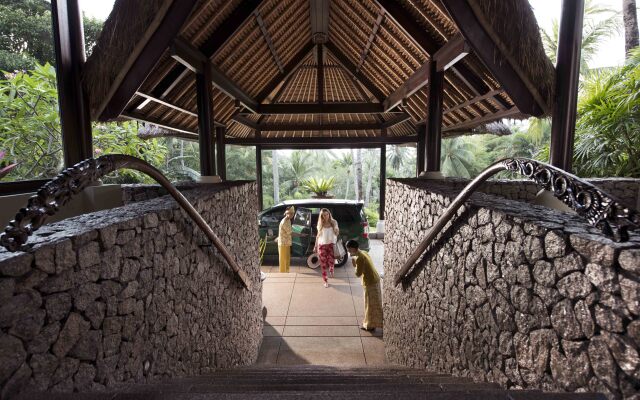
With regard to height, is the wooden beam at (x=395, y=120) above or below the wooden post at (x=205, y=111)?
above

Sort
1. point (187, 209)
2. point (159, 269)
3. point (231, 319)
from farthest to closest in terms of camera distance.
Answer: point (231, 319) < point (187, 209) < point (159, 269)

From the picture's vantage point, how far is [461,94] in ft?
20.4

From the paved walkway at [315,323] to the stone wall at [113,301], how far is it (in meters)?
1.50

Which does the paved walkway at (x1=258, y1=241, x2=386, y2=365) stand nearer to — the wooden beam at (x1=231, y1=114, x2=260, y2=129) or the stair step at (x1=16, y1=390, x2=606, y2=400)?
the stair step at (x1=16, y1=390, x2=606, y2=400)

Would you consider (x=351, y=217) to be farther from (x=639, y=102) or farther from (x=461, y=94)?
(x=639, y=102)

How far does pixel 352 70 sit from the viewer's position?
7.95 m

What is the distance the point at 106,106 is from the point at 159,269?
2767 millimetres

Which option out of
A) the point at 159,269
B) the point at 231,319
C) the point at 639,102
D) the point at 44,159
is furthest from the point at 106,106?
the point at 639,102

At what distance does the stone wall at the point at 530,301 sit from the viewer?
1181 mm

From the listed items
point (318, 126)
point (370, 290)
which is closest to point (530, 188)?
point (370, 290)

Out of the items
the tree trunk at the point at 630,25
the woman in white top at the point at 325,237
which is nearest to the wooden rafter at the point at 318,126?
the woman in white top at the point at 325,237

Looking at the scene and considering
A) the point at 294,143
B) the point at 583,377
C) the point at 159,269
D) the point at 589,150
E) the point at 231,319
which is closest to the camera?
the point at 583,377

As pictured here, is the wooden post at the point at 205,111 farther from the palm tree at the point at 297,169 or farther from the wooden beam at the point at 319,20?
the palm tree at the point at 297,169

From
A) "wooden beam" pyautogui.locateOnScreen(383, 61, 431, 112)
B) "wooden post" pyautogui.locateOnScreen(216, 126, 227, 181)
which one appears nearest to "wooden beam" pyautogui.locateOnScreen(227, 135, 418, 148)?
"wooden post" pyautogui.locateOnScreen(216, 126, 227, 181)
